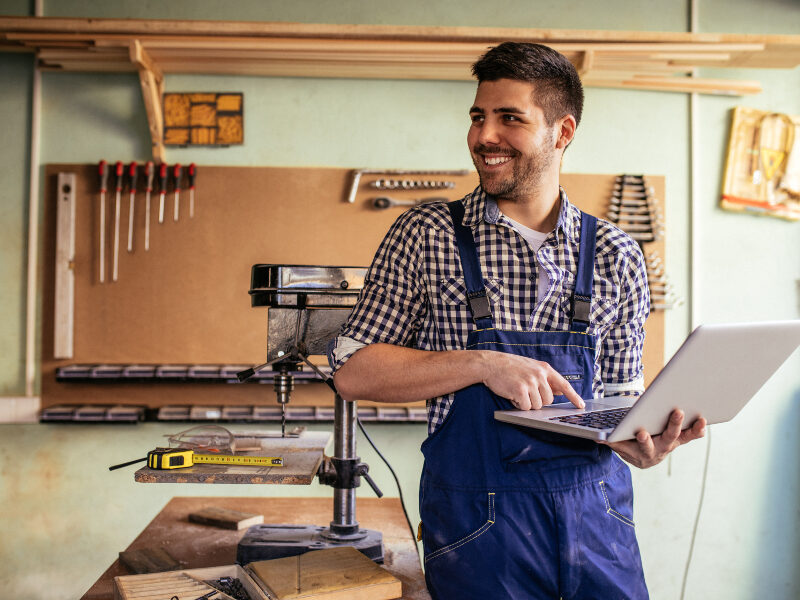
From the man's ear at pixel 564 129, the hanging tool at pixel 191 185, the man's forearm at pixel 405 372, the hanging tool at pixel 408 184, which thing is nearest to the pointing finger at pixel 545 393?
the man's forearm at pixel 405 372

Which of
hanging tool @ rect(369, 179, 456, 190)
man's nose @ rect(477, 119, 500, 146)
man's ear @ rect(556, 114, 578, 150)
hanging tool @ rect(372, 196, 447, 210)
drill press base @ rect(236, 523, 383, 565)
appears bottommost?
drill press base @ rect(236, 523, 383, 565)

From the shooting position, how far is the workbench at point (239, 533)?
150 cm

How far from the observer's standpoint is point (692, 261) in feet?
10.8

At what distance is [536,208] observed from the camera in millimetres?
1496

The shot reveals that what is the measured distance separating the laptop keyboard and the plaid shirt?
0.25 meters

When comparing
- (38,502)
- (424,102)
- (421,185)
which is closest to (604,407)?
(421,185)

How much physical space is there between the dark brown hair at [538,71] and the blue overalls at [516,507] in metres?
0.42

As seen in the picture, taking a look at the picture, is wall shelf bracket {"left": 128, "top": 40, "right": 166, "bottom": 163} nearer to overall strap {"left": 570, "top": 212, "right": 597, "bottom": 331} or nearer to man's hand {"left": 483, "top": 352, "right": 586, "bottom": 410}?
overall strap {"left": 570, "top": 212, "right": 597, "bottom": 331}

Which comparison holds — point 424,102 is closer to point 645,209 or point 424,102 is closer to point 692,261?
point 645,209

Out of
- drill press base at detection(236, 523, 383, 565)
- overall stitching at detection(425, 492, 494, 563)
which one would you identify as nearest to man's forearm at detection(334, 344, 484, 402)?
overall stitching at detection(425, 492, 494, 563)

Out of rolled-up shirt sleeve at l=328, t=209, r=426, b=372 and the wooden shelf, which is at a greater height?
the wooden shelf

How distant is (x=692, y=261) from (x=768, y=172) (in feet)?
1.90

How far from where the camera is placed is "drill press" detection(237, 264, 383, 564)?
160cm

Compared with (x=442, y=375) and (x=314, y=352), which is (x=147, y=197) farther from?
(x=442, y=375)
